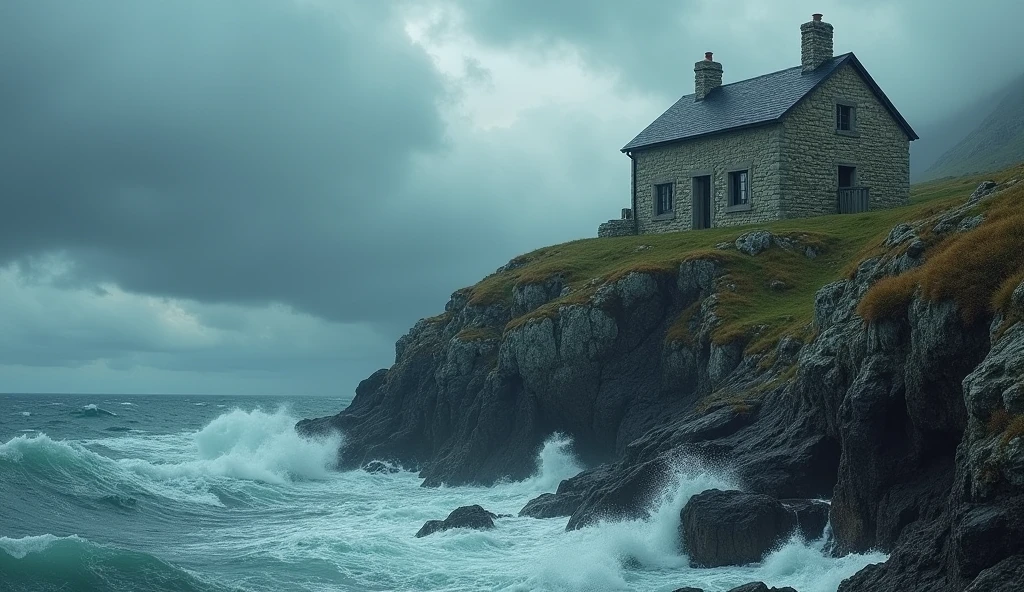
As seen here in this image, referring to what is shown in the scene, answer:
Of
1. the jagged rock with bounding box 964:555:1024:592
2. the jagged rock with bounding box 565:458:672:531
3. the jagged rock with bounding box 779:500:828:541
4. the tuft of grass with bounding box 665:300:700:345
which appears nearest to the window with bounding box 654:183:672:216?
the tuft of grass with bounding box 665:300:700:345

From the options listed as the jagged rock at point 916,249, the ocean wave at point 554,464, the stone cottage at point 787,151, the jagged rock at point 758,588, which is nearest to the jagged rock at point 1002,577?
the jagged rock at point 758,588

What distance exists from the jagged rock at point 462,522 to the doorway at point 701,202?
24.1 metres

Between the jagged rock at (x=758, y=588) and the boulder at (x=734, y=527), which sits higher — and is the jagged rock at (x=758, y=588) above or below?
below

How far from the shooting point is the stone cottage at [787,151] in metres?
46.0

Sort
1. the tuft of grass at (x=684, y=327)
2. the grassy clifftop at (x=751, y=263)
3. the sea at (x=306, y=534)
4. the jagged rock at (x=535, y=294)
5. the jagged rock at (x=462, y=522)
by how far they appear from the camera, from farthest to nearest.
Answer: the jagged rock at (x=535, y=294), the tuft of grass at (x=684, y=327), the grassy clifftop at (x=751, y=263), the jagged rock at (x=462, y=522), the sea at (x=306, y=534)

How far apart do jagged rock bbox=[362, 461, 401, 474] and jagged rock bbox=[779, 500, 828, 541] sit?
27.5 m

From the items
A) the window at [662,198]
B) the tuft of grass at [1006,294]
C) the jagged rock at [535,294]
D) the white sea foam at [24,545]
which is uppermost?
the window at [662,198]

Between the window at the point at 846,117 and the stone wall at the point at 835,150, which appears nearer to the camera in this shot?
the stone wall at the point at 835,150

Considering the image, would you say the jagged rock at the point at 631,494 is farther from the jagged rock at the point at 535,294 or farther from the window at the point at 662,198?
the window at the point at 662,198

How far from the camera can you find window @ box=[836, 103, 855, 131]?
157ft

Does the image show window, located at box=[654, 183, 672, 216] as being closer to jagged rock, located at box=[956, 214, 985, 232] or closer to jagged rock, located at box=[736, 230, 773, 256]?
jagged rock, located at box=[736, 230, 773, 256]

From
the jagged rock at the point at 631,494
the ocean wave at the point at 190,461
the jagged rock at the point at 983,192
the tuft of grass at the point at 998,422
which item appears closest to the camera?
the tuft of grass at the point at 998,422

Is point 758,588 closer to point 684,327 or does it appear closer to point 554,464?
point 684,327

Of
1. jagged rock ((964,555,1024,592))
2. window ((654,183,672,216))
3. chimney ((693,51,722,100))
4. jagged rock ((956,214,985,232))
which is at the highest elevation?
chimney ((693,51,722,100))
